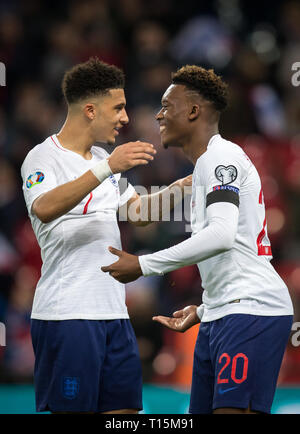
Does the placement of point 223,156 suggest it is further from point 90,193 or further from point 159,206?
point 159,206

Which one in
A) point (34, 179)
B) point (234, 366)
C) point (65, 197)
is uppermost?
Result: point (34, 179)

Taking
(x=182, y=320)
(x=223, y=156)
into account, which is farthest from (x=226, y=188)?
(x=182, y=320)

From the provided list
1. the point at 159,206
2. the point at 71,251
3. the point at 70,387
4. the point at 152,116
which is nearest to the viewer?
the point at 70,387

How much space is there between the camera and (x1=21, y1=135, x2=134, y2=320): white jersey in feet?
10.9

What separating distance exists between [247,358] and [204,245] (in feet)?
1.70

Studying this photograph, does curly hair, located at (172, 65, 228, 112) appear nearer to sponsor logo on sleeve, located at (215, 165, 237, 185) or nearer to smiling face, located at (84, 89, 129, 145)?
smiling face, located at (84, 89, 129, 145)

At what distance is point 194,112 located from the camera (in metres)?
3.42

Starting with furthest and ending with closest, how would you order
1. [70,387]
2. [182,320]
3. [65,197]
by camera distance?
[182,320] < [70,387] < [65,197]

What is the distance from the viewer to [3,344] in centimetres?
597

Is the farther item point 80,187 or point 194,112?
point 194,112

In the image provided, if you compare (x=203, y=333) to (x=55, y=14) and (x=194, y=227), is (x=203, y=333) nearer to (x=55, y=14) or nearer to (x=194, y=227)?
(x=194, y=227)

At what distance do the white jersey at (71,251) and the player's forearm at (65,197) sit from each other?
0.12 metres

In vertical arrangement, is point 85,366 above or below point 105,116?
below
